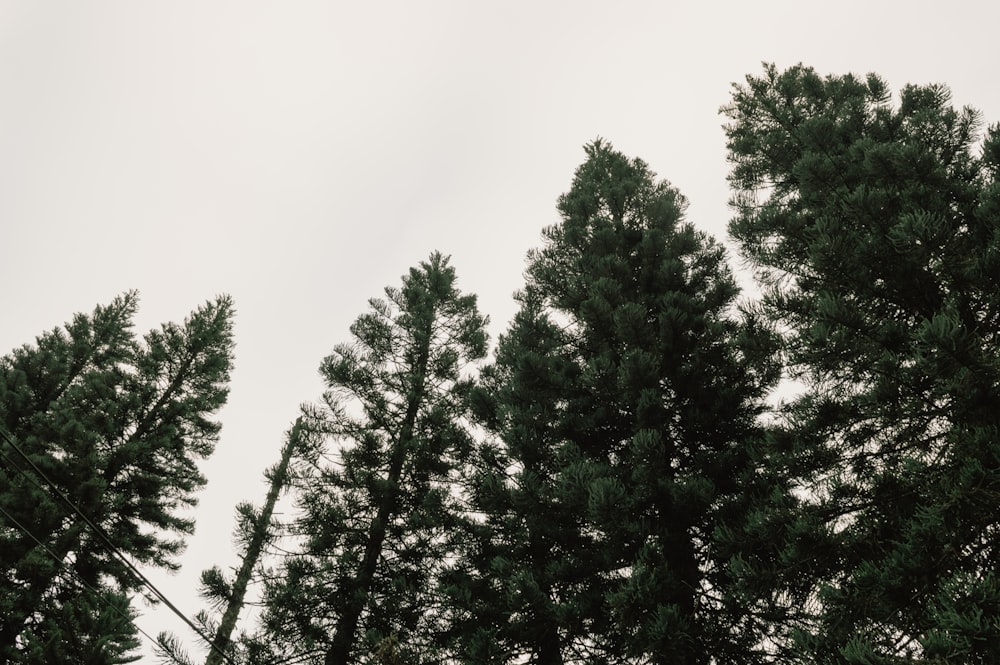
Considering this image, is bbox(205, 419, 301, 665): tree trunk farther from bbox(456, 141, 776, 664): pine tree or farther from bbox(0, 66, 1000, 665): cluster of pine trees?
bbox(456, 141, 776, 664): pine tree

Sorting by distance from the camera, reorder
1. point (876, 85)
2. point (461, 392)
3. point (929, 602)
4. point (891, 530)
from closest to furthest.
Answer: point (929, 602) < point (891, 530) < point (876, 85) < point (461, 392)

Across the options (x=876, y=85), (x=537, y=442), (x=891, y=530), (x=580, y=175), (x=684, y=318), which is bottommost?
(x=891, y=530)

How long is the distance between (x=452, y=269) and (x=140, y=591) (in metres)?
11.4

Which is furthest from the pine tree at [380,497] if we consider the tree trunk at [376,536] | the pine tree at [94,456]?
the pine tree at [94,456]

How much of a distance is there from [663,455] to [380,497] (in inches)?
213

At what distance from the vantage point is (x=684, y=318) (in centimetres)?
733

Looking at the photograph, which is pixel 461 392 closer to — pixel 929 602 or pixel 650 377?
pixel 650 377

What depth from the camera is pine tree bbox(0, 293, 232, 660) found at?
10.6 metres

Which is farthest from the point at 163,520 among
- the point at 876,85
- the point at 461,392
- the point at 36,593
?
the point at 876,85

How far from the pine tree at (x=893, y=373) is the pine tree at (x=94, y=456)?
10360 millimetres

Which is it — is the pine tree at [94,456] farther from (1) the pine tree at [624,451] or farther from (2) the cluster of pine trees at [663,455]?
(1) the pine tree at [624,451]

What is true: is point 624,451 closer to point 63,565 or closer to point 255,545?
point 255,545

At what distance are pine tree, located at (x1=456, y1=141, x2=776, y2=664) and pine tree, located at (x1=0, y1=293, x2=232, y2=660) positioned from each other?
7.07 metres

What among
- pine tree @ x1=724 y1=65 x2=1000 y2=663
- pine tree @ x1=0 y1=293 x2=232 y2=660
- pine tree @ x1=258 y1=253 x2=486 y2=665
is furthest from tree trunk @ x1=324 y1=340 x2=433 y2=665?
pine tree @ x1=724 y1=65 x2=1000 y2=663
